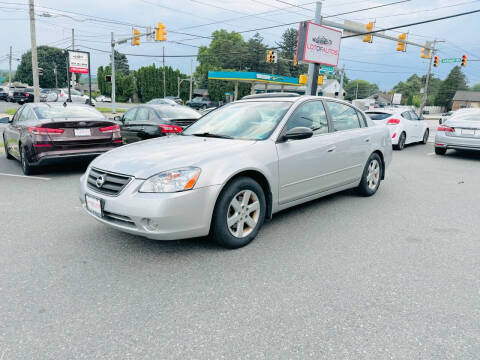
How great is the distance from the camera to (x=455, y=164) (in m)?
10.1

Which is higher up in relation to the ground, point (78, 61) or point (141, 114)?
point (78, 61)

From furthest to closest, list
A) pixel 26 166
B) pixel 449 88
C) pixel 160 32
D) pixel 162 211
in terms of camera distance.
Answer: pixel 449 88 < pixel 160 32 < pixel 26 166 < pixel 162 211

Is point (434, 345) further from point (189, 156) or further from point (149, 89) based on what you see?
point (149, 89)

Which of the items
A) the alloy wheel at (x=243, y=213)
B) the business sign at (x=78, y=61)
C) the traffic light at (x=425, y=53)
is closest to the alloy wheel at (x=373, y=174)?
the alloy wheel at (x=243, y=213)

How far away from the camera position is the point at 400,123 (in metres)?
12.6

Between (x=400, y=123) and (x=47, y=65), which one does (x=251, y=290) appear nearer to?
(x=400, y=123)

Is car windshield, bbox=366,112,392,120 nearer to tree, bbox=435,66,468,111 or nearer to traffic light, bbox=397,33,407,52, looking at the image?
traffic light, bbox=397,33,407,52

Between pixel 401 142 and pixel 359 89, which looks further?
pixel 359 89

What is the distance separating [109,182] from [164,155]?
59 centimetres

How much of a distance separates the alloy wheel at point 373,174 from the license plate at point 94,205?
413 centimetres

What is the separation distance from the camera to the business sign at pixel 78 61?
24.6 meters

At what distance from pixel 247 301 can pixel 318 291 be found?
1.96 feet

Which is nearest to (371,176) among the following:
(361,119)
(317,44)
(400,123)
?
(361,119)

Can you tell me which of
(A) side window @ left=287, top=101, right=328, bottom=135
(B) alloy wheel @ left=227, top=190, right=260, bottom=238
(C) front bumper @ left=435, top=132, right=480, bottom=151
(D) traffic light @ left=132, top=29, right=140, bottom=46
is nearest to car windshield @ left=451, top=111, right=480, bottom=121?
(C) front bumper @ left=435, top=132, right=480, bottom=151
